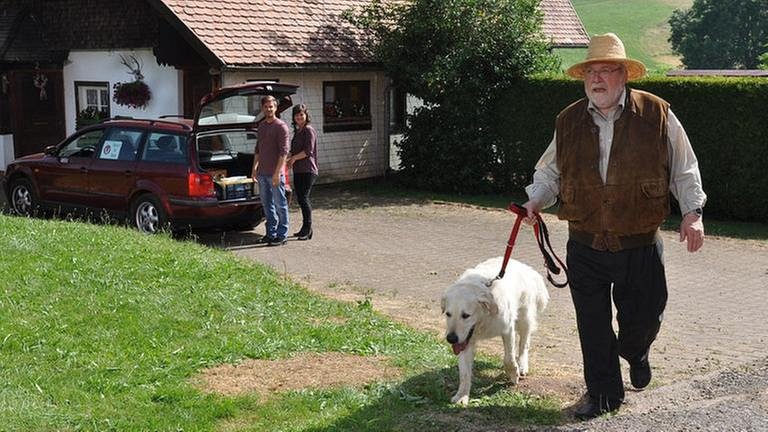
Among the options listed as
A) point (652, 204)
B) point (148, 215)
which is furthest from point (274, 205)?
point (652, 204)

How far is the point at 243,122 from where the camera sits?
13.0 m

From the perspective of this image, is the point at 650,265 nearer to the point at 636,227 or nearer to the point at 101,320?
the point at 636,227

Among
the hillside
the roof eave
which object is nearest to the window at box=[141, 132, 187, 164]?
the roof eave

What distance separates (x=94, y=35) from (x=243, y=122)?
8.01 m

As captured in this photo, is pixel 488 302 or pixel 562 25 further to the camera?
pixel 562 25

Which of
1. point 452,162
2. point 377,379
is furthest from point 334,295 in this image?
point 452,162

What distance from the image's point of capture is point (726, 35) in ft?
194

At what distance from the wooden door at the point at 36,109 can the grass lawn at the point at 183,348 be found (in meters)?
11.0

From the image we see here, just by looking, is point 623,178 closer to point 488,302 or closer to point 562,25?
point 488,302

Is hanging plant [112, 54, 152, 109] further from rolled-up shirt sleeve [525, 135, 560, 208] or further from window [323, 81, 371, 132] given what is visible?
rolled-up shirt sleeve [525, 135, 560, 208]

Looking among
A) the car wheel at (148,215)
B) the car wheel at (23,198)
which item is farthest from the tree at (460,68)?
the car wheel at (23,198)

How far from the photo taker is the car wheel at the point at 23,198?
14594 mm

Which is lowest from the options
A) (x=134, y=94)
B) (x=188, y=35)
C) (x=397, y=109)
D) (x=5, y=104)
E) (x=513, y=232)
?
(x=513, y=232)

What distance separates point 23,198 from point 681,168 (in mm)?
11947
